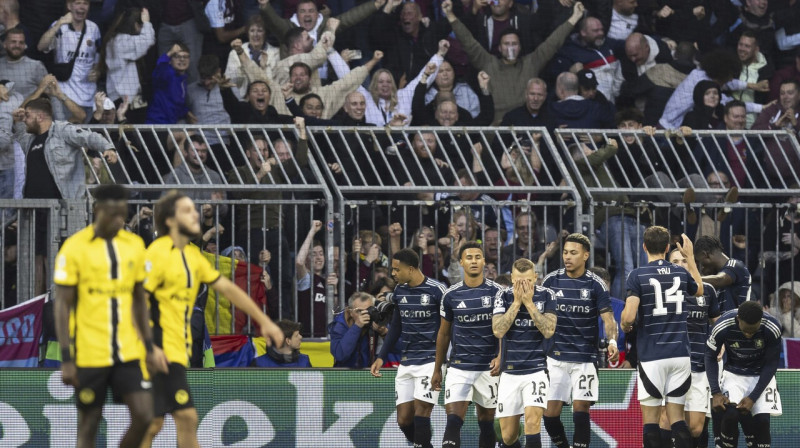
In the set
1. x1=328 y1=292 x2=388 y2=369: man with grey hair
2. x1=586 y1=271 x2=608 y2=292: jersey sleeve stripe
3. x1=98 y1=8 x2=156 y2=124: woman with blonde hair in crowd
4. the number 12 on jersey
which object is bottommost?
x1=328 y1=292 x2=388 y2=369: man with grey hair

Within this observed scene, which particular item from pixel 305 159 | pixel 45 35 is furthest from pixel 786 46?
pixel 45 35

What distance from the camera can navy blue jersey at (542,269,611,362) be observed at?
39.5ft

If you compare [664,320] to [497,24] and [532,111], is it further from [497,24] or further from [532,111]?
[497,24]

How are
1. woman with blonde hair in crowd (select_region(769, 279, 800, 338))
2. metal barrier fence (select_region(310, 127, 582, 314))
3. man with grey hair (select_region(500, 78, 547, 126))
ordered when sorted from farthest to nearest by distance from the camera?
man with grey hair (select_region(500, 78, 547, 126)), woman with blonde hair in crowd (select_region(769, 279, 800, 338)), metal barrier fence (select_region(310, 127, 582, 314))

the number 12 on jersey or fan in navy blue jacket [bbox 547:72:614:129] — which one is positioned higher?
fan in navy blue jacket [bbox 547:72:614:129]

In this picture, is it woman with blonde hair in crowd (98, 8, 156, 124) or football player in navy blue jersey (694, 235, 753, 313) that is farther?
woman with blonde hair in crowd (98, 8, 156, 124)

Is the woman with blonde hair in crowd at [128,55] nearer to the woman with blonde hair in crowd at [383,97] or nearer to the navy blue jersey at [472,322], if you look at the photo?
the woman with blonde hair in crowd at [383,97]

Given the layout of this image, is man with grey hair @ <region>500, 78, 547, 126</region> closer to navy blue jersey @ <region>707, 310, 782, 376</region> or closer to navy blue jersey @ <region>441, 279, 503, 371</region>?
navy blue jersey @ <region>441, 279, 503, 371</region>

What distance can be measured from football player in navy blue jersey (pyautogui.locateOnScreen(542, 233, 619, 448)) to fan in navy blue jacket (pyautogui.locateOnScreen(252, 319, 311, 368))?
261 cm

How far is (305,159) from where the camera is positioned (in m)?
14.2

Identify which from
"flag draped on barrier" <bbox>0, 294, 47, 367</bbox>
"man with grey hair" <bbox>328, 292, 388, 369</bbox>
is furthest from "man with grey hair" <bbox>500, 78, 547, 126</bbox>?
"flag draped on barrier" <bbox>0, 294, 47, 367</bbox>

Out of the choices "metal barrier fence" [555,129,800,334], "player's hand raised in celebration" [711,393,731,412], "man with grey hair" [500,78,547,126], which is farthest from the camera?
"man with grey hair" [500,78,547,126]

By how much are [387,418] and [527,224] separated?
2.51 m

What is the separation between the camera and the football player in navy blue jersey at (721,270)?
12.4 meters
